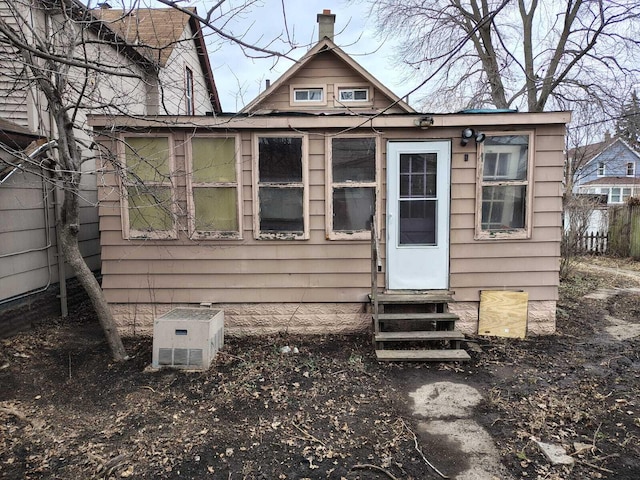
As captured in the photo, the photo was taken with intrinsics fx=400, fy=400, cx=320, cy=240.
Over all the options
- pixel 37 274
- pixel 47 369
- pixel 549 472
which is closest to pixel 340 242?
pixel 549 472

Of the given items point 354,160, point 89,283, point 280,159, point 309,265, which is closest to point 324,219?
point 309,265

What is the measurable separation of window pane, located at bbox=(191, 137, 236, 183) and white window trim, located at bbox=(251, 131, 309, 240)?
0.89 feet

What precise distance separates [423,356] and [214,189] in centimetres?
314

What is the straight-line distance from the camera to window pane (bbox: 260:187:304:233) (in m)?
4.97

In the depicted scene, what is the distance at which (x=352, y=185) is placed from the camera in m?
4.95

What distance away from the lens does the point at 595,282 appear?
857 cm

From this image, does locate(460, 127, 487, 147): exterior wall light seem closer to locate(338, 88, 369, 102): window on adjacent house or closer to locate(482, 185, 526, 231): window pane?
locate(482, 185, 526, 231): window pane

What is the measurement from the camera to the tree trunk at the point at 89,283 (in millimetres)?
4027

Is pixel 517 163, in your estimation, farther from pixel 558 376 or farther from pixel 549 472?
pixel 549 472

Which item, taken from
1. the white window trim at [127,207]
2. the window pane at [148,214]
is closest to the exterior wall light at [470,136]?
the white window trim at [127,207]

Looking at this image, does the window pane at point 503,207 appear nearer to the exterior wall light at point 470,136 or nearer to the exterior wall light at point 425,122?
the exterior wall light at point 470,136

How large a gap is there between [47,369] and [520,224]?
5571mm

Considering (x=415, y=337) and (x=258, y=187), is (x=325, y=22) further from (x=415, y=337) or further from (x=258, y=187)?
(x=415, y=337)

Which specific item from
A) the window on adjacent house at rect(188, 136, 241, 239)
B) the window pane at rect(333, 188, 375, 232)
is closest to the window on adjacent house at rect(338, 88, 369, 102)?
the window pane at rect(333, 188, 375, 232)
